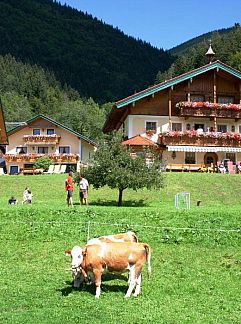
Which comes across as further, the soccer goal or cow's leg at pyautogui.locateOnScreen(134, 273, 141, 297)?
the soccer goal

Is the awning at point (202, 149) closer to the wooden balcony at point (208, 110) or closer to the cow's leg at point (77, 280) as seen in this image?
the wooden balcony at point (208, 110)

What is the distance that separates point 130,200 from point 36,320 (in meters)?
20.5

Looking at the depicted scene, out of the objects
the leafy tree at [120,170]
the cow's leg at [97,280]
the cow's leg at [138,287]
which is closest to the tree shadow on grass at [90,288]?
the cow's leg at [97,280]

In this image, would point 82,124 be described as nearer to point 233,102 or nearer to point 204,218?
point 233,102

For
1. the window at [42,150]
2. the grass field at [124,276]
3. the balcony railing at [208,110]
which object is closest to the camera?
the grass field at [124,276]

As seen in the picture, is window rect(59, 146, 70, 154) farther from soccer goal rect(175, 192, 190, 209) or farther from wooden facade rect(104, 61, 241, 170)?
soccer goal rect(175, 192, 190, 209)

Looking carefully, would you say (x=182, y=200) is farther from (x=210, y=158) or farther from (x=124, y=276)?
(x=210, y=158)

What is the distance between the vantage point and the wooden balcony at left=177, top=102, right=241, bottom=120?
1843 inches

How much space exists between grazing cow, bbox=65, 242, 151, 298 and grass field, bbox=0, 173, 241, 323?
0.46m

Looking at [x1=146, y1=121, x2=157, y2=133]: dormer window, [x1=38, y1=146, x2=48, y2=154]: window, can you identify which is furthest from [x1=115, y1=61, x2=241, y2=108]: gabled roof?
[x1=38, y1=146, x2=48, y2=154]: window

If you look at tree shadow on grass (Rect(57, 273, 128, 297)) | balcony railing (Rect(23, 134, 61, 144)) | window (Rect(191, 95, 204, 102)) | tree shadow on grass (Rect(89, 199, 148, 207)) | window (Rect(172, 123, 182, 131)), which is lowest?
tree shadow on grass (Rect(57, 273, 128, 297))

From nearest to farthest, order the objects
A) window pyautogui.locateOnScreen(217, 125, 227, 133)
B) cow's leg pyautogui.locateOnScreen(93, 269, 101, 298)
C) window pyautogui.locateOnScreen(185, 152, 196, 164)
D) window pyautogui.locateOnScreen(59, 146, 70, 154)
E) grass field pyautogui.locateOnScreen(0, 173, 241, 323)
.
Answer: grass field pyautogui.locateOnScreen(0, 173, 241, 323), cow's leg pyautogui.locateOnScreen(93, 269, 101, 298), window pyautogui.locateOnScreen(185, 152, 196, 164), window pyautogui.locateOnScreen(217, 125, 227, 133), window pyautogui.locateOnScreen(59, 146, 70, 154)

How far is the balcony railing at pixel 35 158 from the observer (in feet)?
190

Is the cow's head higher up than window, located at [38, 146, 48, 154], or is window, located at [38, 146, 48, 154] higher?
window, located at [38, 146, 48, 154]
